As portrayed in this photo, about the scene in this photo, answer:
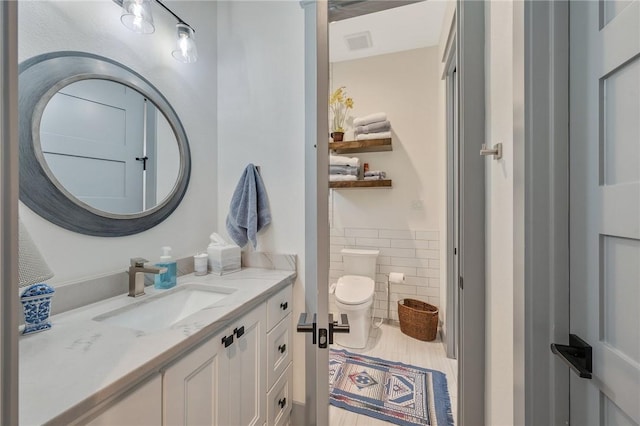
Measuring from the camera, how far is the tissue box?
143 cm

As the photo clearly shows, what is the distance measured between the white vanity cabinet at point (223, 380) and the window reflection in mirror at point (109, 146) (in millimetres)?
726

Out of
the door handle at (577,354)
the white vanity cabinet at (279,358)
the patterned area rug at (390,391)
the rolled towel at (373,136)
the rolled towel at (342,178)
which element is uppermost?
the rolled towel at (373,136)

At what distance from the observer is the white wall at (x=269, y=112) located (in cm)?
150

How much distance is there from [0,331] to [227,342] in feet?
2.22

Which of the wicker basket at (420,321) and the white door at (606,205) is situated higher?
the white door at (606,205)

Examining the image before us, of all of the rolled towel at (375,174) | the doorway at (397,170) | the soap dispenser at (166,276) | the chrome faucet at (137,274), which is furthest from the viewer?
the rolled towel at (375,174)

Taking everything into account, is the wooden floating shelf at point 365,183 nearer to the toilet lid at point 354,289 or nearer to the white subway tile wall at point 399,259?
the white subway tile wall at point 399,259

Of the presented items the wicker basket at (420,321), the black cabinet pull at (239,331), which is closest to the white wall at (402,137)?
the wicker basket at (420,321)

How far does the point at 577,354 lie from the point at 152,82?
1.83 metres

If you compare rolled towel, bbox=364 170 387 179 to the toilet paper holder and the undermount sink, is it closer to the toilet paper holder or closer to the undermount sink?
the toilet paper holder

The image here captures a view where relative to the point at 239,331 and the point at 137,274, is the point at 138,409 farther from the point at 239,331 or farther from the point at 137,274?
the point at 137,274

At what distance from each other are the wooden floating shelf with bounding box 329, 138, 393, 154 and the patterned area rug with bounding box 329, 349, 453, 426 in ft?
5.82

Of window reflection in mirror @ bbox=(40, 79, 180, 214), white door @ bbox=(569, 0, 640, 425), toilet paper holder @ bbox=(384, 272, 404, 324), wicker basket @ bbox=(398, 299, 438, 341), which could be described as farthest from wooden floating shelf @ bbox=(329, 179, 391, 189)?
white door @ bbox=(569, 0, 640, 425)

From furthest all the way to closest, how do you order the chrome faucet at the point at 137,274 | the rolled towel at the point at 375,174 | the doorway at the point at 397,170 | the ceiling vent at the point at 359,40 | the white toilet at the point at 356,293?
1. the rolled towel at the point at 375,174
2. the ceiling vent at the point at 359,40
3. the doorway at the point at 397,170
4. the white toilet at the point at 356,293
5. the chrome faucet at the point at 137,274
